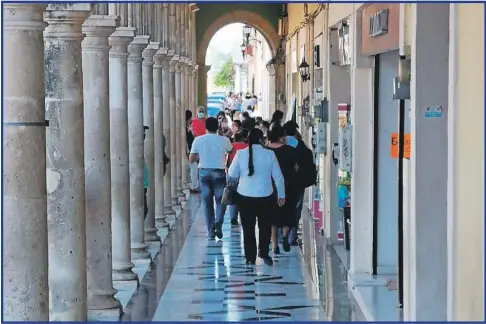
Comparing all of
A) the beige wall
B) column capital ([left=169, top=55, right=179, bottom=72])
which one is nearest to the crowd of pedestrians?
column capital ([left=169, top=55, right=179, bottom=72])

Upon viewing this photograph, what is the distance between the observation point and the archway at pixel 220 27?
1363 inches

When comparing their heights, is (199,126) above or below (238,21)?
below

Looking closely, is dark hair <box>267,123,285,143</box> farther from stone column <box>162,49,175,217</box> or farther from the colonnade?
stone column <box>162,49,175,217</box>

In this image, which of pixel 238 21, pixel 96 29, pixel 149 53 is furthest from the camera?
pixel 238 21

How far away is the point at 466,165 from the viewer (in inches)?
259

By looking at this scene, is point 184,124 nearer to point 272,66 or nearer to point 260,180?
point 272,66

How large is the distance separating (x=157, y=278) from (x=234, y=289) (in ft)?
3.90

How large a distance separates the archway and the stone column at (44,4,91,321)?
26.0 meters

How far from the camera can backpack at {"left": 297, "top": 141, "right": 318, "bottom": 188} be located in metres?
13.6

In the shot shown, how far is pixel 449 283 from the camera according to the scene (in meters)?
7.00

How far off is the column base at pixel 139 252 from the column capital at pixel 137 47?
227 centimetres

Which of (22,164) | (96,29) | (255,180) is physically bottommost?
(255,180)

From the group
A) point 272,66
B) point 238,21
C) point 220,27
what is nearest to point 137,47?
point 272,66

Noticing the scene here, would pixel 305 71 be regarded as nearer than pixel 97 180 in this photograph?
No
